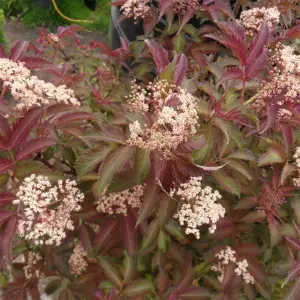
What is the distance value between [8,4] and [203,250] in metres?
4.16

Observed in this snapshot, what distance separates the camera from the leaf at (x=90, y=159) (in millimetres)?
1100

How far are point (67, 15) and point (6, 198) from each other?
4.08 m

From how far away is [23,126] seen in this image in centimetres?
112

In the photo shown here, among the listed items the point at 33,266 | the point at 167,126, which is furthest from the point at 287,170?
the point at 33,266

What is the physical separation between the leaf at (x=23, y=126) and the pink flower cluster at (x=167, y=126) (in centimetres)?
28

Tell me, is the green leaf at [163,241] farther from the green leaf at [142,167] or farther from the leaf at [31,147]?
the leaf at [31,147]

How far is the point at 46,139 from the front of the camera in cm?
117

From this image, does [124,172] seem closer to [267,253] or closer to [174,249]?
[174,249]

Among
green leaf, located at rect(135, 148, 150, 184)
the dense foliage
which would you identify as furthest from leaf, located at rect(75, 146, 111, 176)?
green leaf, located at rect(135, 148, 150, 184)

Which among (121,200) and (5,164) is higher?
(5,164)

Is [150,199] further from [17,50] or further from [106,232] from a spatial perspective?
[17,50]

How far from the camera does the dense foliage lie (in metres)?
1.11

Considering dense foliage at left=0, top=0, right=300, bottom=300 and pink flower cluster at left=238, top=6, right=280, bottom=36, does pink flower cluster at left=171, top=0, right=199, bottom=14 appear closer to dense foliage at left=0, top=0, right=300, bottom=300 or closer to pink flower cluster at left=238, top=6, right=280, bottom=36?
dense foliage at left=0, top=0, right=300, bottom=300

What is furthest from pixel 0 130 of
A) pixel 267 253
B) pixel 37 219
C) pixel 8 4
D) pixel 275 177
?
pixel 8 4
